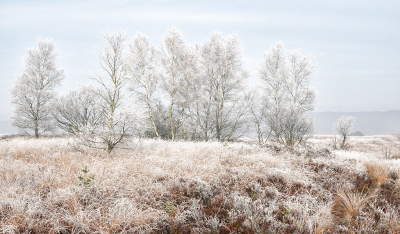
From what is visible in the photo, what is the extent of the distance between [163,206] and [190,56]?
12.6 meters

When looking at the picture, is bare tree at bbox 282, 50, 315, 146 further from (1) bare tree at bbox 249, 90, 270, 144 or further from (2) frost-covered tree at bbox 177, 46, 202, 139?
(2) frost-covered tree at bbox 177, 46, 202, 139

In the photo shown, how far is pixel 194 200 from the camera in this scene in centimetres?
389

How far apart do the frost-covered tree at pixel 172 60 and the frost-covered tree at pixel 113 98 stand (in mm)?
5625

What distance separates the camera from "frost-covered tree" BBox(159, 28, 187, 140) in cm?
1484

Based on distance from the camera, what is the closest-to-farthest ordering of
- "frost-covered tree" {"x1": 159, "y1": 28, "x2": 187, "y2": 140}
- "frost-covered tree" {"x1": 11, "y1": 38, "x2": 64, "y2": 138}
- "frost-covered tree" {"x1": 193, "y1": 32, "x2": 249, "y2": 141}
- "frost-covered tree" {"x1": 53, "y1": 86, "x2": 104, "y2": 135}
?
"frost-covered tree" {"x1": 159, "y1": 28, "x2": 187, "y2": 140} → "frost-covered tree" {"x1": 193, "y1": 32, "x2": 249, "y2": 141} → "frost-covered tree" {"x1": 53, "y1": 86, "x2": 104, "y2": 135} → "frost-covered tree" {"x1": 11, "y1": 38, "x2": 64, "y2": 138}

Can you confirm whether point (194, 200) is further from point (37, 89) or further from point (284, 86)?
point (37, 89)

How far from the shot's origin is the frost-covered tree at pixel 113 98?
316 inches

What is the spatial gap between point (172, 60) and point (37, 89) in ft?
45.2

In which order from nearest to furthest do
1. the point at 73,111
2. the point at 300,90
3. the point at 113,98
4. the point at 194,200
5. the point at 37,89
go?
the point at 194,200 → the point at 113,98 → the point at 73,111 → the point at 300,90 → the point at 37,89

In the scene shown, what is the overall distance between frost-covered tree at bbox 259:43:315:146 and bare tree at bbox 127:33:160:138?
955 centimetres

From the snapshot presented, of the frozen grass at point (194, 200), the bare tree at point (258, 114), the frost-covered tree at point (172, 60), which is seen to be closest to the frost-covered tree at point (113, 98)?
the frozen grass at point (194, 200)

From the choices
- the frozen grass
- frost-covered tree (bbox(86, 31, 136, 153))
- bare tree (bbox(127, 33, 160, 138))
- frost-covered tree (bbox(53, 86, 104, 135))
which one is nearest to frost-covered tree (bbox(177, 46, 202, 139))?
bare tree (bbox(127, 33, 160, 138))

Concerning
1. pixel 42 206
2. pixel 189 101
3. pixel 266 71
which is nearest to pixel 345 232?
pixel 42 206

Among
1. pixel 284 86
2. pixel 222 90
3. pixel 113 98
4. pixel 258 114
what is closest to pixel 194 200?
pixel 113 98
